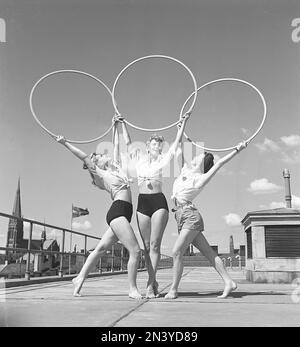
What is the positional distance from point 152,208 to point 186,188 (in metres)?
0.41

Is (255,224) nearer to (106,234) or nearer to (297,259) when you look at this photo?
(297,259)

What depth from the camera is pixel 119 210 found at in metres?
4.09

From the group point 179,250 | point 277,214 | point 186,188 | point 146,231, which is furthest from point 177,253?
point 277,214

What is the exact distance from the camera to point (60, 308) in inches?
128

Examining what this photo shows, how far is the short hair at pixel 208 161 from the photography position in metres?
4.27

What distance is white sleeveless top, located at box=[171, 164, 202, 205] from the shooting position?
4156 millimetres

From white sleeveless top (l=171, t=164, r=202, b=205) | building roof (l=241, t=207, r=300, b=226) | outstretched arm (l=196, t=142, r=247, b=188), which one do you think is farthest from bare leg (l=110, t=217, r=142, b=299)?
building roof (l=241, t=207, r=300, b=226)

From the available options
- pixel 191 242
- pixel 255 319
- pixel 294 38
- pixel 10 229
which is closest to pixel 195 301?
pixel 191 242

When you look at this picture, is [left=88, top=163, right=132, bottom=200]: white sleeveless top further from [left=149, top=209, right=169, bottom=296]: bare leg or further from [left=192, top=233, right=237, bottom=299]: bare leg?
[left=192, top=233, right=237, bottom=299]: bare leg

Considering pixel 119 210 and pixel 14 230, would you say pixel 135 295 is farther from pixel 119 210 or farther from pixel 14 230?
pixel 14 230

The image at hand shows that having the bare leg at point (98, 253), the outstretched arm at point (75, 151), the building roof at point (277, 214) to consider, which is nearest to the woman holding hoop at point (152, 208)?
the bare leg at point (98, 253)

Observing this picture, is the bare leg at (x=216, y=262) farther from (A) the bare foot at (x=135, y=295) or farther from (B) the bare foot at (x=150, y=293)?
(A) the bare foot at (x=135, y=295)

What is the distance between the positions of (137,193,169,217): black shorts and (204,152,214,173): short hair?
1.85 ft
